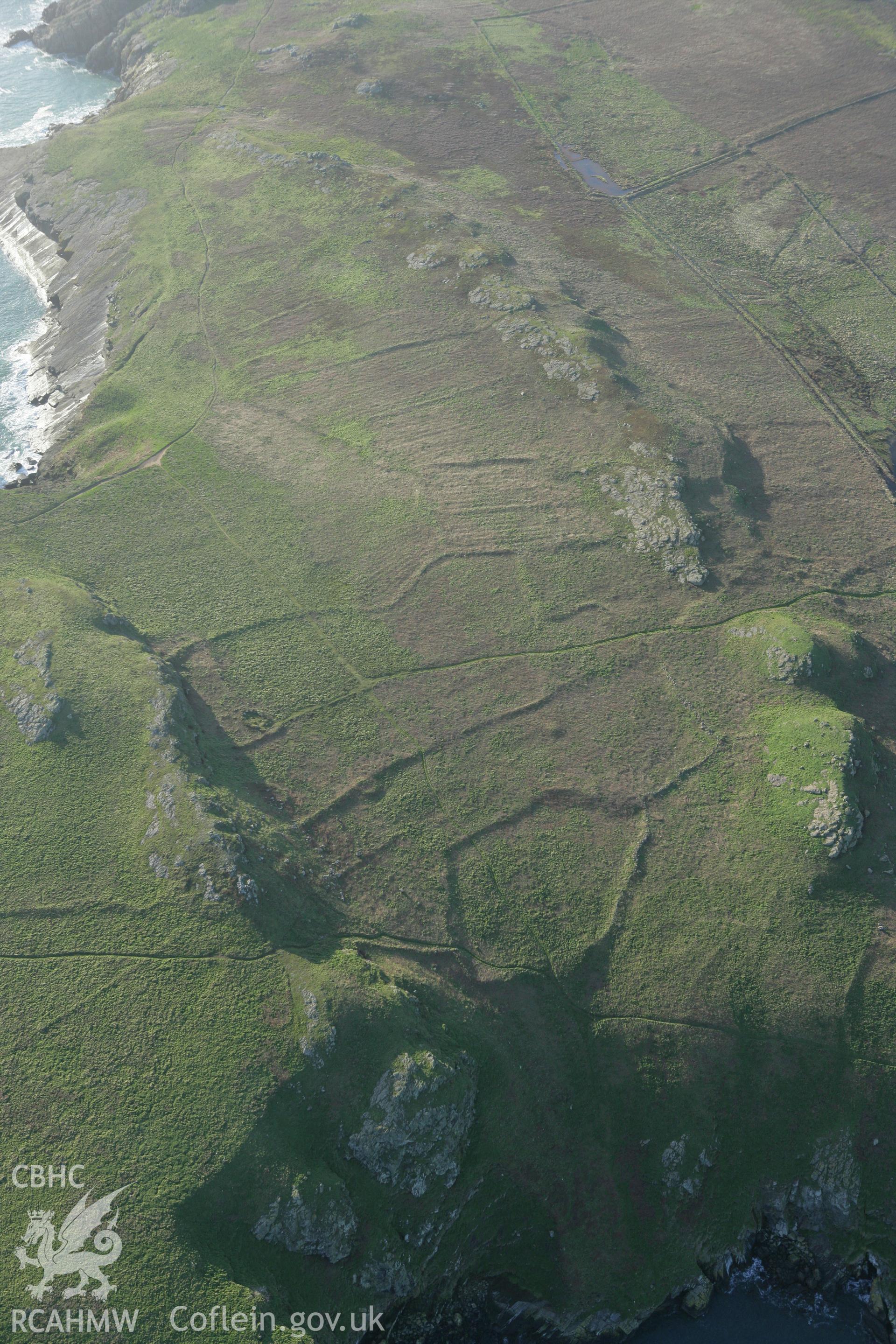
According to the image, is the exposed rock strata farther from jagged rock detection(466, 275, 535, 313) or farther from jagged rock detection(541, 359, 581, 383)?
jagged rock detection(541, 359, 581, 383)

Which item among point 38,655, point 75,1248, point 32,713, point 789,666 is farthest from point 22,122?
point 75,1248

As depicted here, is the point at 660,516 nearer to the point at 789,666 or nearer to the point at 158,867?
the point at 789,666

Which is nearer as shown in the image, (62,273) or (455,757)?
(455,757)

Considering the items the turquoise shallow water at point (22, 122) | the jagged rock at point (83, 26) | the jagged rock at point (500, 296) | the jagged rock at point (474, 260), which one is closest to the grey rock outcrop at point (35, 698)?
the turquoise shallow water at point (22, 122)

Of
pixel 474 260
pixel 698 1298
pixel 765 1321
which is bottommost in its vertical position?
pixel 765 1321

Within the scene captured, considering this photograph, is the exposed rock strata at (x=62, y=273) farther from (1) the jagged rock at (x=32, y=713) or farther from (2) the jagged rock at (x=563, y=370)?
(2) the jagged rock at (x=563, y=370)

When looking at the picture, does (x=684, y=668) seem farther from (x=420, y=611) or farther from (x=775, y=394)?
(x=775, y=394)

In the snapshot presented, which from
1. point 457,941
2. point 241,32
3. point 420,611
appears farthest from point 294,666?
point 241,32
